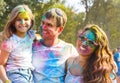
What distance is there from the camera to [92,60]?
3.87 metres

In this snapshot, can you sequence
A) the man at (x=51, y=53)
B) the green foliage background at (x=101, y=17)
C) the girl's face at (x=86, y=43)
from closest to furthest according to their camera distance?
1. the girl's face at (x=86, y=43)
2. the man at (x=51, y=53)
3. the green foliage background at (x=101, y=17)

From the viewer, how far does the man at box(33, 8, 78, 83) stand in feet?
13.7

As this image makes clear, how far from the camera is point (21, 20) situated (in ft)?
14.1

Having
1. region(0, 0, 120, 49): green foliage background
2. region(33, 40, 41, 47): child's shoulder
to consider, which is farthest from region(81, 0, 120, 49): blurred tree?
region(33, 40, 41, 47): child's shoulder

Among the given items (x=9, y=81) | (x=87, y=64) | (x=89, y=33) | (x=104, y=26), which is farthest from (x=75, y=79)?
(x=104, y=26)

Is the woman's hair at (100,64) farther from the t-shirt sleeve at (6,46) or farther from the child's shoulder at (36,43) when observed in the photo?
the t-shirt sleeve at (6,46)

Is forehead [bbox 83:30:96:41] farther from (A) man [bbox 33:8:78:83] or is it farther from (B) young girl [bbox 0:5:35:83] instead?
(B) young girl [bbox 0:5:35:83]

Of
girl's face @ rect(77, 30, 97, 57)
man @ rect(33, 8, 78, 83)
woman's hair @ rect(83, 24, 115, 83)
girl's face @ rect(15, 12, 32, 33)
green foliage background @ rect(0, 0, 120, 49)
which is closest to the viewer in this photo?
woman's hair @ rect(83, 24, 115, 83)

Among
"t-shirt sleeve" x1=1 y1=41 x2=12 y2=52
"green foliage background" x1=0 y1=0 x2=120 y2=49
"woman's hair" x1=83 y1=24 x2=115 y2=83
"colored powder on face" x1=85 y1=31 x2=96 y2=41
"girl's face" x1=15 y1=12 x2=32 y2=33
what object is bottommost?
"green foliage background" x1=0 y1=0 x2=120 y2=49

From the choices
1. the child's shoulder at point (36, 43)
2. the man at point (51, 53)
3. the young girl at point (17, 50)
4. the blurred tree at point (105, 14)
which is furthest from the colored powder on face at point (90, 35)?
the blurred tree at point (105, 14)

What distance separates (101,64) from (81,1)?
4161cm

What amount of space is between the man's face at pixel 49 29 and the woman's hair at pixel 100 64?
1.67ft

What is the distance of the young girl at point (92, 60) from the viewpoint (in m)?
3.81

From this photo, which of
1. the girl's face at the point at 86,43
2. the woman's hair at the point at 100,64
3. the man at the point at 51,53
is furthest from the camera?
the man at the point at 51,53
